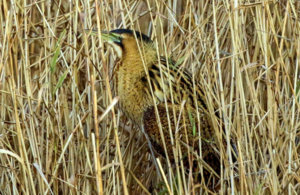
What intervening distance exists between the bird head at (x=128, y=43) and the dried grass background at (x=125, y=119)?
65 millimetres

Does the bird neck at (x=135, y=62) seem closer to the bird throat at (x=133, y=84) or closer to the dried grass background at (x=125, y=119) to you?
the bird throat at (x=133, y=84)

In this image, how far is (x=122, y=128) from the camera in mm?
2439

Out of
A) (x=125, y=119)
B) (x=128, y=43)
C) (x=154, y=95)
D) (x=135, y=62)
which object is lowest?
(x=125, y=119)

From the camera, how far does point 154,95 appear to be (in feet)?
7.36

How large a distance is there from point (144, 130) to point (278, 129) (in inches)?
24.3

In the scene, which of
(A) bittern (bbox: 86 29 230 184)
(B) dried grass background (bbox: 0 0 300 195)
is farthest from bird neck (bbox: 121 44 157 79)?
(B) dried grass background (bbox: 0 0 300 195)

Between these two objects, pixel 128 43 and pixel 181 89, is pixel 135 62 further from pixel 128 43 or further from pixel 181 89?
pixel 181 89

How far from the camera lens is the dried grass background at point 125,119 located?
1.82 m

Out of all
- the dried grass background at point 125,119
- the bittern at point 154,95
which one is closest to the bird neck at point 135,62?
the bittern at point 154,95

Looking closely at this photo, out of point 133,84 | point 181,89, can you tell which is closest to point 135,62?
point 133,84

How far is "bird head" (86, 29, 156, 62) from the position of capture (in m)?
2.15

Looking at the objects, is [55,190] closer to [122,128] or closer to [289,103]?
[122,128]

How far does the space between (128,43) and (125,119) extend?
484 millimetres

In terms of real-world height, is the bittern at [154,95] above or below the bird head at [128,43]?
below
